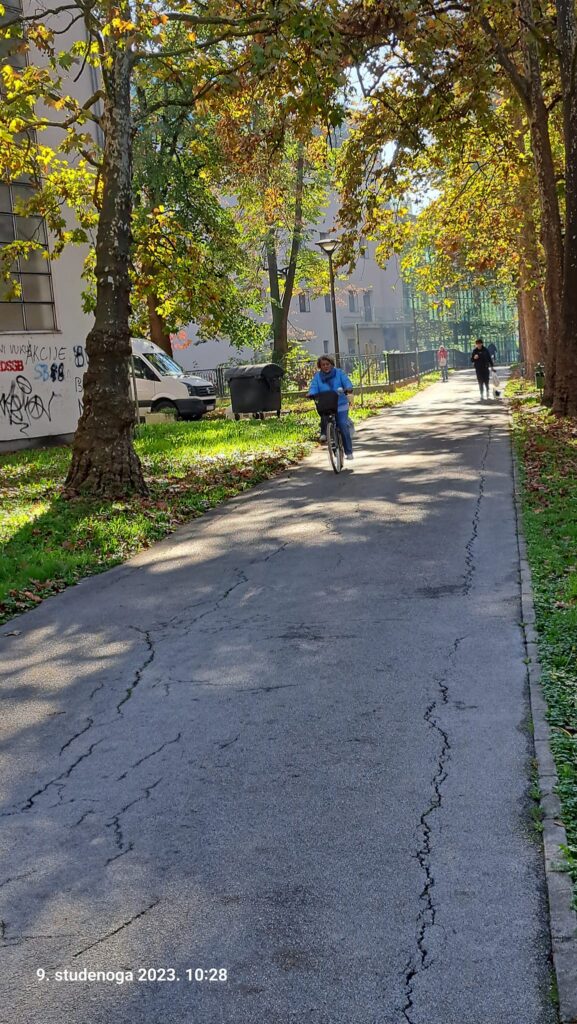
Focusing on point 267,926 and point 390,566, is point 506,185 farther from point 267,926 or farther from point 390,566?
point 267,926

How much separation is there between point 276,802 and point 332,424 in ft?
37.3

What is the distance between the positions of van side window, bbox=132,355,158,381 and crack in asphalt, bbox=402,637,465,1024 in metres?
25.6

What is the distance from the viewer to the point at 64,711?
5.88 meters

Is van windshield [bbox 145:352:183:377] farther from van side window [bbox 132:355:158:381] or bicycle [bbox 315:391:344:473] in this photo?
bicycle [bbox 315:391:344:473]

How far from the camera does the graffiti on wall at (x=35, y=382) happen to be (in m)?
22.5

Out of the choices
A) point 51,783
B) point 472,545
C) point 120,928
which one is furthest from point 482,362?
point 120,928

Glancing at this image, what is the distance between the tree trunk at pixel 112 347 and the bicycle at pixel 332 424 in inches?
116

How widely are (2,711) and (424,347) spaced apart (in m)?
111

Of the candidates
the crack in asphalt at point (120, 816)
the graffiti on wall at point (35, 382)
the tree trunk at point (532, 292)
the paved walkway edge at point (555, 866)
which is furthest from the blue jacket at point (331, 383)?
the tree trunk at point (532, 292)

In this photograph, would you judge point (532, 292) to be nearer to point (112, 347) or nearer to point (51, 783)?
point (112, 347)

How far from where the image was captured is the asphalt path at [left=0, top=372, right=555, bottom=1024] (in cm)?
311

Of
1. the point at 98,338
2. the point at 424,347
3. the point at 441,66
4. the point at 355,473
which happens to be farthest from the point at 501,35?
the point at 424,347

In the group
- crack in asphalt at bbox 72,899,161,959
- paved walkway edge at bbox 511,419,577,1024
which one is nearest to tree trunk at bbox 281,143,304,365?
paved walkway edge at bbox 511,419,577,1024

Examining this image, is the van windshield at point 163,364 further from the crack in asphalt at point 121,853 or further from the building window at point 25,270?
the crack in asphalt at point 121,853
